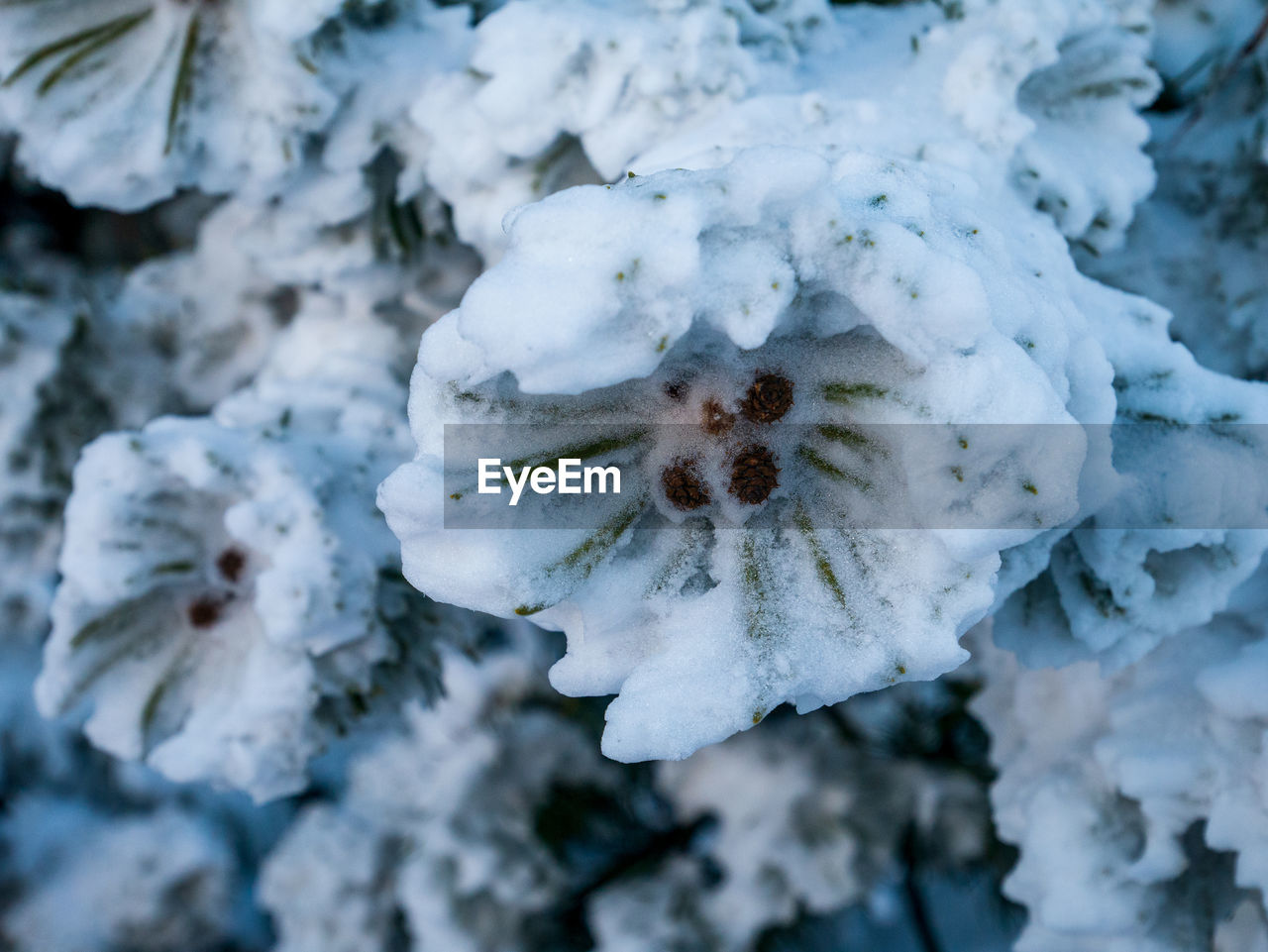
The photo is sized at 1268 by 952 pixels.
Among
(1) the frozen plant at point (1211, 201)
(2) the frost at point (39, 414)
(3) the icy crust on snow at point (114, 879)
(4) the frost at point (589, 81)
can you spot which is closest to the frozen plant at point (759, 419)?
(4) the frost at point (589, 81)

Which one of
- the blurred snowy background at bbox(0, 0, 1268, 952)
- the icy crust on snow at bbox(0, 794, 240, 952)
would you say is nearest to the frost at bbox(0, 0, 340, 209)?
the blurred snowy background at bbox(0, 0, 1268, 952)

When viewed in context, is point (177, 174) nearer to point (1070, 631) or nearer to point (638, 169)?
point (638, 169)

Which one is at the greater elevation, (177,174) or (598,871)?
(177,174)

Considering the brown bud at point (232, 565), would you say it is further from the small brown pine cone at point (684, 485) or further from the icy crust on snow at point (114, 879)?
the icy crust on snow at point (114, 879)

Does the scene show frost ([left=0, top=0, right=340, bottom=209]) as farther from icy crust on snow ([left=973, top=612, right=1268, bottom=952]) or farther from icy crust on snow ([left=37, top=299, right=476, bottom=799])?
icy crust on snow ([left=973, top=612, right=1268, bottom=952])

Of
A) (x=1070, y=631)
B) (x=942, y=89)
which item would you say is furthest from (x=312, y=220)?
(x=1070, y=631)

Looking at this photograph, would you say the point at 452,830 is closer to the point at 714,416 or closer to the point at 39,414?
the point at 39,414

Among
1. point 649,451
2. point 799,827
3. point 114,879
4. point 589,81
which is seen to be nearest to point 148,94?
point 589,81

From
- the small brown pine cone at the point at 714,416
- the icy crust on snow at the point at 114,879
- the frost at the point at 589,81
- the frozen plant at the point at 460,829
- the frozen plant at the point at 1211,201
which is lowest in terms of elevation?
the icy crust on snow at the point at 114,879
